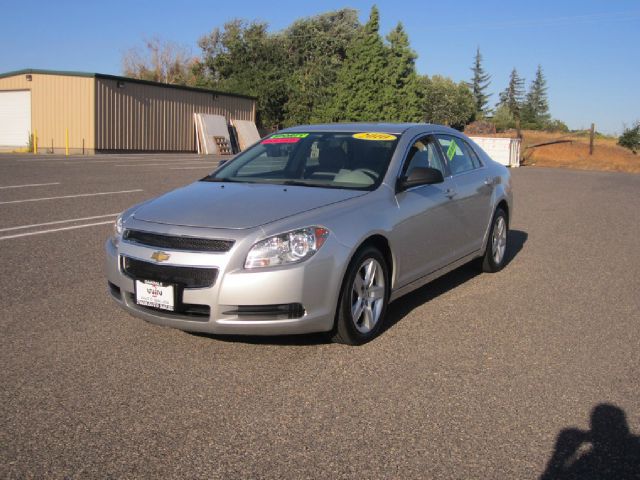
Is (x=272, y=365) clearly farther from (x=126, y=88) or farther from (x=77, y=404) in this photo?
(x=126, y=88)

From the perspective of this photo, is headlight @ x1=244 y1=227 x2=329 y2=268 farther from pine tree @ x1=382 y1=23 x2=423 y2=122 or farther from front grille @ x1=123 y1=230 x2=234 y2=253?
pine tree @ x1=382 y1=23 x2=423 y2=122

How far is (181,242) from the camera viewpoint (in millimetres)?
4453

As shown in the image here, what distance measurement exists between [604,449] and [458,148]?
161 inches

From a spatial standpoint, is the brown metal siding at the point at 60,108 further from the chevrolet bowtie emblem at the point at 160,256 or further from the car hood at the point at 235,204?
the chevrolet bowtie emblem at the point at 160,256

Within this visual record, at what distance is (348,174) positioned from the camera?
5621 mm

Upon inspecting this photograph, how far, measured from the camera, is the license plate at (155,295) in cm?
441

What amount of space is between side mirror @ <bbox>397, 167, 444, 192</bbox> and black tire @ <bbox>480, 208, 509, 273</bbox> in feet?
6.56

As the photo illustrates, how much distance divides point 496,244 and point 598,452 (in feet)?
14.3

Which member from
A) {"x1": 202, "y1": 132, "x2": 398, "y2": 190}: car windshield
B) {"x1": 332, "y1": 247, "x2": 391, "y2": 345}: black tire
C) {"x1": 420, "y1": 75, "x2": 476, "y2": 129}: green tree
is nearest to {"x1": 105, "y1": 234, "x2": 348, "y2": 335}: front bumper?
{"x1": 332, "y1": 247, "x2": 391, "y2": 345}: black tire

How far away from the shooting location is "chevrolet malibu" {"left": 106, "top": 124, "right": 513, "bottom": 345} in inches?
171

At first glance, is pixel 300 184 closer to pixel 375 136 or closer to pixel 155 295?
pixel 375 136

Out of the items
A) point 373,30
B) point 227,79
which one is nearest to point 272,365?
point 373,30

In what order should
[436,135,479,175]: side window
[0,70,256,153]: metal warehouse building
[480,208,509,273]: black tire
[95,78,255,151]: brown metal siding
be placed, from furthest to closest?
[95,78,255,151]: brown metal siding → [0,70,256,153]: metal warehouse building → [480,208,509,273]: black tire → [436,135,479,175]: side window

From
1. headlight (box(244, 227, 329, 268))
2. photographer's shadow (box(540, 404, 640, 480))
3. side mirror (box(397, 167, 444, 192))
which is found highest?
side mirror (box(397, 167, 444, 192))
